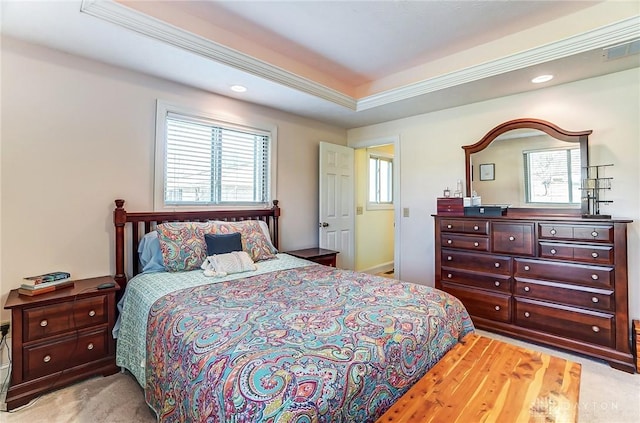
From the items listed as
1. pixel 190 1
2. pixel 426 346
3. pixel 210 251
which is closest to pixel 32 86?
pixel 190 1

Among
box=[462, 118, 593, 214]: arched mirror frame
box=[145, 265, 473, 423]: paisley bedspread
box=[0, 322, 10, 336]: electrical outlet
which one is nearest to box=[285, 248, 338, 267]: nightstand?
box=[145, 265, 473, 423]: paisley bedspread

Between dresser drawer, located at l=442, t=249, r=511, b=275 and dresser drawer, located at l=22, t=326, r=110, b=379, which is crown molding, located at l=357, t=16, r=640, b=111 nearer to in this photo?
dresser drawer, located at l=442, t=249, r=511, b=275

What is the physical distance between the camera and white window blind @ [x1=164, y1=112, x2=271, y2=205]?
294 centimetres

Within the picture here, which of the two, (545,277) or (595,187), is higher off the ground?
(595,187)

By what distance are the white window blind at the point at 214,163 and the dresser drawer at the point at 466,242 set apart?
6.92 ft

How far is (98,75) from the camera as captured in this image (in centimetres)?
248

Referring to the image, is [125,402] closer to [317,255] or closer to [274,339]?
[274,339]

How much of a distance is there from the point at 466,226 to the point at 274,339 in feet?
8.20

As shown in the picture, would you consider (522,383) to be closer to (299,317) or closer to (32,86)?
(299,317)

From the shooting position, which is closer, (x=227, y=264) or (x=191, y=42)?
(x=191, y=42)

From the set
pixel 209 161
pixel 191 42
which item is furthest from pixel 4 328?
pixel 191 42

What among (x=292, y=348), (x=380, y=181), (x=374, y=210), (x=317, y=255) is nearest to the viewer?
(x=292, y=348)

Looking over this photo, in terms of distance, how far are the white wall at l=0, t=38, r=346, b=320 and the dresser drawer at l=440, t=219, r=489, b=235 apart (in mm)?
2934

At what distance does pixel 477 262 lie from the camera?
9.86 feet
